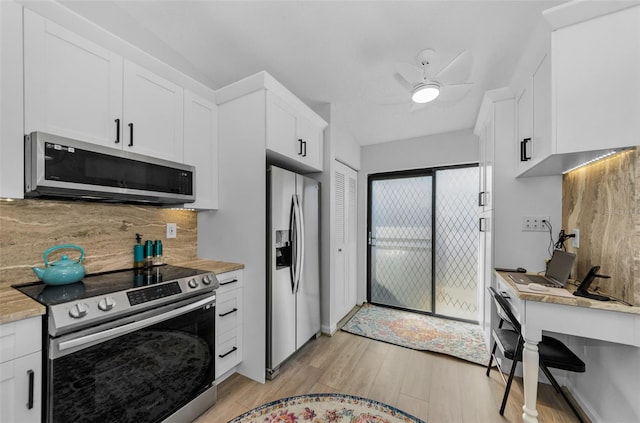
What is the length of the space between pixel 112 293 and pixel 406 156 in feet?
11.3

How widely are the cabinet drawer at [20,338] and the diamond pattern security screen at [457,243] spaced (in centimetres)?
364

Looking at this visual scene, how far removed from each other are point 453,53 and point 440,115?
105cm

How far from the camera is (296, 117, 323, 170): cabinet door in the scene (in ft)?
7.98

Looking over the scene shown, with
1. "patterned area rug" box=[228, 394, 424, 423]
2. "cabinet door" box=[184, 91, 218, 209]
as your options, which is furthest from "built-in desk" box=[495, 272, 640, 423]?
"cabinet door" box=[184, 91, 218, 209]

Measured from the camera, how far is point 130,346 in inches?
51.1

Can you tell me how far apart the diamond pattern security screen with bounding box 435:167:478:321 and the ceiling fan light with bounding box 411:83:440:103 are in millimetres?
1760

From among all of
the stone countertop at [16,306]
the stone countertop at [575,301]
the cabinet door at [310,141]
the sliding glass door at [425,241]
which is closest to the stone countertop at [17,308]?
the stone countertop at [16,306]

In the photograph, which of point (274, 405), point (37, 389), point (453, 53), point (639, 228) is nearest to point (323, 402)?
point (274, 405)

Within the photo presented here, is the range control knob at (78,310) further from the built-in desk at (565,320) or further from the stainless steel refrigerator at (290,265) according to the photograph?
the built-in desk at (565,320)

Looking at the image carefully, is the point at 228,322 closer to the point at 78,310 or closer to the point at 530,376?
the point at 78,310

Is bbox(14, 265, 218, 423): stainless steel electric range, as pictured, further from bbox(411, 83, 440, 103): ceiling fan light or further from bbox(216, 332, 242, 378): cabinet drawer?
bbox(411, 83, 440, 103): ceiling fan light

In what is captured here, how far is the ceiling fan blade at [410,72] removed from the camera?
1.69m

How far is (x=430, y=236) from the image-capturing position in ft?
11.3

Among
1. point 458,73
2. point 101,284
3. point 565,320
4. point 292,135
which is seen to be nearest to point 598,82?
point 458,73
